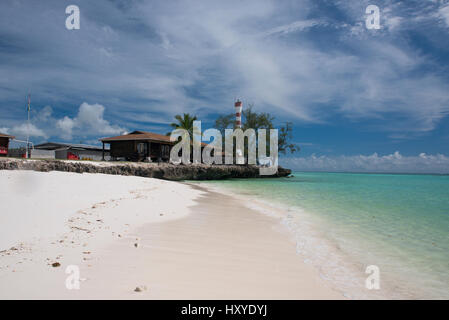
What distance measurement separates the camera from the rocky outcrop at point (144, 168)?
14836mm

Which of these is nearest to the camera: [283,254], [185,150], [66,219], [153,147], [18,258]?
[18,258]

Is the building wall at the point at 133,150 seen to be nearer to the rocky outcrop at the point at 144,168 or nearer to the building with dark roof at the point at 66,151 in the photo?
the building with dark roof at the point at 66,151

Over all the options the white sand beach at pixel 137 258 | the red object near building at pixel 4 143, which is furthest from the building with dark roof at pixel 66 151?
the white sand beach at pixel 137 258

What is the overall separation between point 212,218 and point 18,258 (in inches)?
179

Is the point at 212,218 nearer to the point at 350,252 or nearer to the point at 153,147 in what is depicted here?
the point at 350,252

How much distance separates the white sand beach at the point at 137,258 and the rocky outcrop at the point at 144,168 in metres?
11.2

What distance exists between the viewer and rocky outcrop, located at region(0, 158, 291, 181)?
14836 mm

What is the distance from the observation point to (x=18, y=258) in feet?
9.28

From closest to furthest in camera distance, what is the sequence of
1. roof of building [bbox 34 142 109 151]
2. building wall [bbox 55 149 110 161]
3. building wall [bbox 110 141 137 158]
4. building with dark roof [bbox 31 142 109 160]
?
building wall [bbox 110 141 137 158] → building with dark roof [bbox 31 142 109 160] → building wall [bbox 55 149 110 161] → roof of building [bbox 34 142 109 151]

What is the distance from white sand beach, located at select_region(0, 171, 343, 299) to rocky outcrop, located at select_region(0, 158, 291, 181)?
36.6 feet

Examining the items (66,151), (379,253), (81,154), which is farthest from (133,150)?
(379,253)

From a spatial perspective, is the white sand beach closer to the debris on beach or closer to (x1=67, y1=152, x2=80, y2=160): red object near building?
the debris on beach

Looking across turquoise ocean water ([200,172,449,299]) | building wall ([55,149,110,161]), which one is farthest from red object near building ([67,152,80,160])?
turquoise ocean water ([200,172,449,299])
